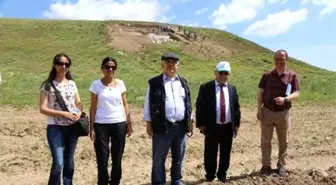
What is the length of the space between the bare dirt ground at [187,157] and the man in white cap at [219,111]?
600mm

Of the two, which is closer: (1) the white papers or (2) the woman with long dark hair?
(2) the woman with long dark hair

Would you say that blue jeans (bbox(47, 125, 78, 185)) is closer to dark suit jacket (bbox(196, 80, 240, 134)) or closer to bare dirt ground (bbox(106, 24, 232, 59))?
dark suit jacket (bbox(196, 80, 240, 134))

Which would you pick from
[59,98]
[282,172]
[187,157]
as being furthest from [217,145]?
[187,157]

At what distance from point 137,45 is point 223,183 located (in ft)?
135

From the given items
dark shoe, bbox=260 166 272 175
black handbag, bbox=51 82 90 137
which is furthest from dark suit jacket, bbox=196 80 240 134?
black handbag, bbox=51 82 90 137

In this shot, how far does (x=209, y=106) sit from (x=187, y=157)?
9.76 ft

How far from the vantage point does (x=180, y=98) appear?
5.78m

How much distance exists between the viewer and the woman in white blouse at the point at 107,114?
18.7 ft

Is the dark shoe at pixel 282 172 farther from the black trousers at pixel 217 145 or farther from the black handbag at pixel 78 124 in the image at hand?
the black handbag at pixel 78 124

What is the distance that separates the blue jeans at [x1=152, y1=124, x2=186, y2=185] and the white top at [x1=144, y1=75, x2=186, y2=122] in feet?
0.46

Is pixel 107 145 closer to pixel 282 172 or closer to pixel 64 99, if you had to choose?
pixel 64 99

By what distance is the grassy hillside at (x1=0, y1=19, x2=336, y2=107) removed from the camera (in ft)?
67.5

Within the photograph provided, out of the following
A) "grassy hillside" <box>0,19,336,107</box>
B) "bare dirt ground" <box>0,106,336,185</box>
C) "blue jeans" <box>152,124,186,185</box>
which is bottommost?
"bare dirt ground" <box>0,106,336,185</box>

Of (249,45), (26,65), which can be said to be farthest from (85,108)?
(249,45)
